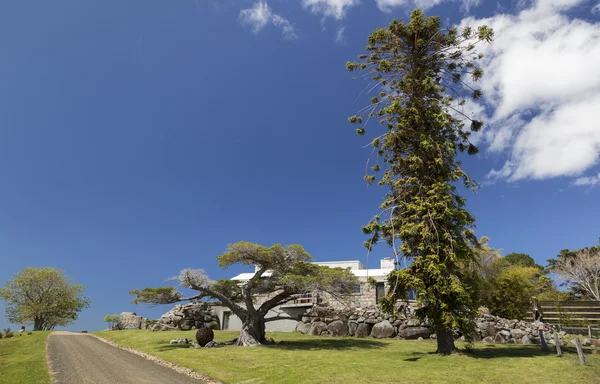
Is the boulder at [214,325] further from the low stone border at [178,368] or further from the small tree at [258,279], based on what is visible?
the low stone border at [178,368]

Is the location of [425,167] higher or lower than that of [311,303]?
higher

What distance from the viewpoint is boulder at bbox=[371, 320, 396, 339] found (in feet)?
87.7

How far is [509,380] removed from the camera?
11133mm

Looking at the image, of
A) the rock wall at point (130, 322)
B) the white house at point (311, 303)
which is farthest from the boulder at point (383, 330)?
the rock wall at point (130, 322)

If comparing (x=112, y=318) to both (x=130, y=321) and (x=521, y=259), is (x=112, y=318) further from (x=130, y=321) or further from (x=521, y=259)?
(x=521, y=259)

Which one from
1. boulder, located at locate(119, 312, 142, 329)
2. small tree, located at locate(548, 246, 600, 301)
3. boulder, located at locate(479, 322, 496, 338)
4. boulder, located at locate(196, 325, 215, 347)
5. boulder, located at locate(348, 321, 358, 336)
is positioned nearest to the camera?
boulder, located at locate(196, 325, 215, 347)

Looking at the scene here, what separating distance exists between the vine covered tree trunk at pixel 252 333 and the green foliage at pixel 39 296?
3904 cm

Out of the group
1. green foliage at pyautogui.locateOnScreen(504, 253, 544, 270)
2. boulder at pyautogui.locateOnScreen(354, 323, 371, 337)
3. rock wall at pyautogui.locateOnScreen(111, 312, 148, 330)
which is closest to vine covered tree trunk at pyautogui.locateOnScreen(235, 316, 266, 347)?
boulder at pyautogui.locateOnScreen(354, 323, 371, 337)

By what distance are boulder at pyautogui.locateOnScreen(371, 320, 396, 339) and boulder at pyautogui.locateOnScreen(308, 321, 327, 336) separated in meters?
4.52

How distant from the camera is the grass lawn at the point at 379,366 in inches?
454

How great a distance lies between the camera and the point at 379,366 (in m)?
13.9

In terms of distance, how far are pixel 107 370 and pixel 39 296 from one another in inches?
1718

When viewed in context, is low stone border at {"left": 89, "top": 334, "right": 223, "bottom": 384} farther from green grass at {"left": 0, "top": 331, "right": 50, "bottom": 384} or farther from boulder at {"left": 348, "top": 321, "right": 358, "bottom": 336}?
boulder at {"left": 348, "top": 321, "right": 358, "bottom": 336}

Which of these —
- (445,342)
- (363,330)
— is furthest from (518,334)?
(363,330)
